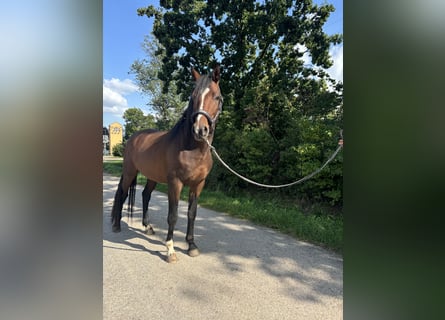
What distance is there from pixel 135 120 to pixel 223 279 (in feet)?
74.2

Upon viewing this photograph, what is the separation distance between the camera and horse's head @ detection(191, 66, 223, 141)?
104 inches

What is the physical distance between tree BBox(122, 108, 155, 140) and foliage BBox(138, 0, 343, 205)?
11304 millimetres

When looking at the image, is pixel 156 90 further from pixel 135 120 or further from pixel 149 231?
pixel 149 231

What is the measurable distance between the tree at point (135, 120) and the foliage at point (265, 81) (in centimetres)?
1130

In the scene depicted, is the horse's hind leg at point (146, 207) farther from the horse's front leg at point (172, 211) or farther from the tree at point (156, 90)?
the tree at point (156, 90)

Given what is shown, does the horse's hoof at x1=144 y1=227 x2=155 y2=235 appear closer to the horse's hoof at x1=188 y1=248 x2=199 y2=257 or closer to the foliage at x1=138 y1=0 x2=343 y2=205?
the horse's hoof at x1=188 y1=248 x2=199 y2=257

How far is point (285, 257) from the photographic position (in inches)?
122

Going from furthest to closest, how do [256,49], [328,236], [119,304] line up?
[256,49] < [328,236] < [119,304]

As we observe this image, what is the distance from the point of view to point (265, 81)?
872 centimetres
